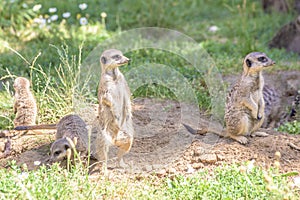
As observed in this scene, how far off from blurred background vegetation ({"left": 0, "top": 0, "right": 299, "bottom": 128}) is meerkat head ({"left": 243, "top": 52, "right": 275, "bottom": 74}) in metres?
1.36

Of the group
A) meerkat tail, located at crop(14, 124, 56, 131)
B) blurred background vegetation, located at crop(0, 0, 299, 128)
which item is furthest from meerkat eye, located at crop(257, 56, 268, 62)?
meerkat tail, located at crop(14, 124, 56, 131)

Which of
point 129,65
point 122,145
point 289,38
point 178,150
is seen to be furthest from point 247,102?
point 289,38

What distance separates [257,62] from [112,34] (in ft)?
13.3

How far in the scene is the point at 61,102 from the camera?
5922 mm

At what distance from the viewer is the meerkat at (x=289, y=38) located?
8.41 m

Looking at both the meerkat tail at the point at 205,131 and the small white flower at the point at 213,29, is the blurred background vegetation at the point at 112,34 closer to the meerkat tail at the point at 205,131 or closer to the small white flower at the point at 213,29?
the small white flower at the point at 213,29

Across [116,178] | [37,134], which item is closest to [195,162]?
[116,178]

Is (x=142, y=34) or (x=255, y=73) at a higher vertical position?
(x=255, y=73)

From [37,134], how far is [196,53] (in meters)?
3.06

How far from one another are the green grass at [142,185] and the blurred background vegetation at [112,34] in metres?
1.62

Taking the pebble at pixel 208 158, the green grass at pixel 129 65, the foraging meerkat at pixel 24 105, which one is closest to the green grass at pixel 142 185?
the green grass at pixel 129 65

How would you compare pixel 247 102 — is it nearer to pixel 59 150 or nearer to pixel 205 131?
pixel 205 131

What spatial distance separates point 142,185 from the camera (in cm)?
462

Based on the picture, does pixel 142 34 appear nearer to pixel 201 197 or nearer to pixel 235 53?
pixel 235 53
